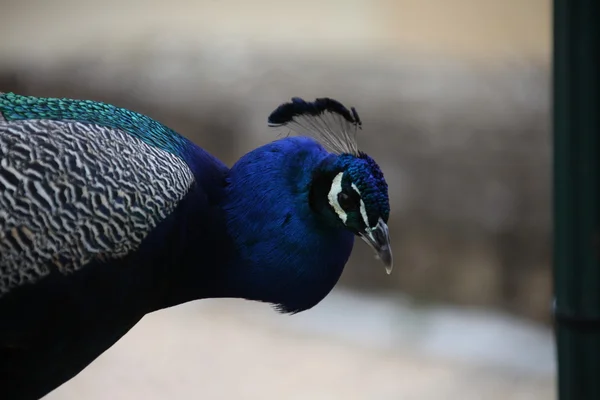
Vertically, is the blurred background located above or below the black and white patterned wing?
below

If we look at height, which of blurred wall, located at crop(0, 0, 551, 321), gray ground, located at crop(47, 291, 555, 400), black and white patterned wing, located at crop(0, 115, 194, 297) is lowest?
gray ground, located at crop(47, 291, 555, 400)

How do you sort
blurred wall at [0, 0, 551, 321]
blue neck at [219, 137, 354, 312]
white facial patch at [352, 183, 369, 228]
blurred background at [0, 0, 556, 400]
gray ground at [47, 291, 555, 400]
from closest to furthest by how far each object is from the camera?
white facial patch at [352, 183, 369, 228]
blue neck at [219, 137, 354, 312]
gray ground at [47, 291, 555, 400]
blurred background at [0, 0, 556, 400]
blurred wall at [0, 0, 551, 321]

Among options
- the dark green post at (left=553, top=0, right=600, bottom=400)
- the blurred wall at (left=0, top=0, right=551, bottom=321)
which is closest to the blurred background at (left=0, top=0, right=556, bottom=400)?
the blurred wall at (left=0, top=0, right=551, bottom=321)

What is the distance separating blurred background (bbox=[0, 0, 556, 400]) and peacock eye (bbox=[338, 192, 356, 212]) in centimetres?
149

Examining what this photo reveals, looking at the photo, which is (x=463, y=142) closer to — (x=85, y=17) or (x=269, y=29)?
(x=269, y=29)

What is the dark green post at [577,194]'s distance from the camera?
2.71ft

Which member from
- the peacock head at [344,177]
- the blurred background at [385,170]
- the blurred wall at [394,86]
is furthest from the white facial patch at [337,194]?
the blurred wall at [394,86]

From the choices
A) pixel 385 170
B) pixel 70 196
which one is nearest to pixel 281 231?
pixel 70 196

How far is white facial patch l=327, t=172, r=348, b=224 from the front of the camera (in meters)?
1.16

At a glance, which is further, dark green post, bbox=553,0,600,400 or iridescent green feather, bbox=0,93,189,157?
iridescent green feather, bbox=0,93,189,157

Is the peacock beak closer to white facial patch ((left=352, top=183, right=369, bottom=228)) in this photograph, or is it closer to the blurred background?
white facial patch ((left=352, top=183, right=369, bottom=228))

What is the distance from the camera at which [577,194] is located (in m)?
0.85

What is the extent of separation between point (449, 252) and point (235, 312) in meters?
0.86

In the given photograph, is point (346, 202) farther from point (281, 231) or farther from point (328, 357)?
point (328, 357)
